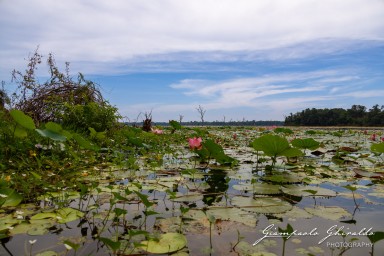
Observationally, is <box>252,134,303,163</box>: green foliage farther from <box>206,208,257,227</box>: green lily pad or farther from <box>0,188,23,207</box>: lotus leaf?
<box>0,188,23,207</box>: lotus leaf

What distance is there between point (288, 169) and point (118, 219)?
8.57 ft

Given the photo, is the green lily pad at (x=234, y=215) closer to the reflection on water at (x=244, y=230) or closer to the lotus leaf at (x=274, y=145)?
the reflection on water at (x=244, y=230)

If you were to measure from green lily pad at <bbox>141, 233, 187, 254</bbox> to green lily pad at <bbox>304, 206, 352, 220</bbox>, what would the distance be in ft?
3.10

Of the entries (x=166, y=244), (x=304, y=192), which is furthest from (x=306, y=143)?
(x=166, y=244)

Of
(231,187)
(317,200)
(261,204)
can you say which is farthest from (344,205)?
(231,187)

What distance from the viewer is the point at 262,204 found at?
200cm

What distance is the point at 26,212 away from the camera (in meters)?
1.80

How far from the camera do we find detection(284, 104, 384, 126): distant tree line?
41.5 meters

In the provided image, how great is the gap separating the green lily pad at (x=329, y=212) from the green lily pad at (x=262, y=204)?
15cm

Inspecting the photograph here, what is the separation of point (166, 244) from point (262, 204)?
0.91 metres

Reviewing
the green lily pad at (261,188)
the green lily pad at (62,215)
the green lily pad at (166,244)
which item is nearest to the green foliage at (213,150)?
the green lily pad at (261,188)

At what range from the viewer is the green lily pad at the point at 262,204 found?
6.15 ft

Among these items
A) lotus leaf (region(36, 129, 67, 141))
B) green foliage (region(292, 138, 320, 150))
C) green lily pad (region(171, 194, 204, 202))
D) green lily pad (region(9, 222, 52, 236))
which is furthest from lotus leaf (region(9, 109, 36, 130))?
green foliage (region(292, 138, 320, 150))

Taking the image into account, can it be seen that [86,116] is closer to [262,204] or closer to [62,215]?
[62,215]
